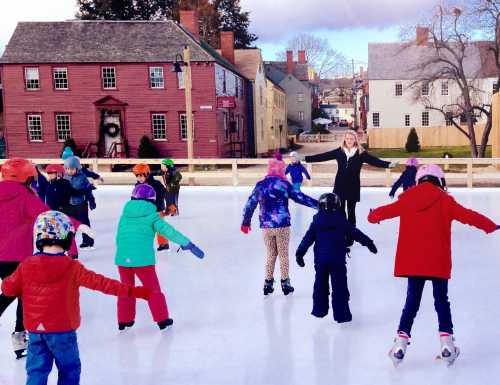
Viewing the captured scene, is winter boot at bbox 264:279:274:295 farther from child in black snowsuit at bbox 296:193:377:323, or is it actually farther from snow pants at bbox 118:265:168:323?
snow pants at bbox 118:265:168:323

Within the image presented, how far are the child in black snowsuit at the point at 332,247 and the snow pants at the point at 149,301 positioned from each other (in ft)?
4.70

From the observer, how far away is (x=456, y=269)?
7965 mm

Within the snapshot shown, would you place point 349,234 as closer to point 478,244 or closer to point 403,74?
point 478,244

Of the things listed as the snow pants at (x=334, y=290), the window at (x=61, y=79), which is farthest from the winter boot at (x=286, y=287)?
the window at (x=61, y=79)

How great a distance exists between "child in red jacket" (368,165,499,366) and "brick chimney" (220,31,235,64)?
1398 inches

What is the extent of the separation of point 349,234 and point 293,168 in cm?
662

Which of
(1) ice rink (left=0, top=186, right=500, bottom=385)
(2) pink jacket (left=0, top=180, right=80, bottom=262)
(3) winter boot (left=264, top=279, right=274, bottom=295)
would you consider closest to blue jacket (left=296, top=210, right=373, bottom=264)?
(1) ice rink (left=0, top=186, right=500, bottom=385)

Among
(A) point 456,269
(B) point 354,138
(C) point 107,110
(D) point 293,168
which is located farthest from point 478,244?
(C) point 107,110

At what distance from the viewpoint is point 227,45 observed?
1529 inches

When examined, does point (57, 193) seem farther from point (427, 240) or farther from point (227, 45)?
point (227, 45)

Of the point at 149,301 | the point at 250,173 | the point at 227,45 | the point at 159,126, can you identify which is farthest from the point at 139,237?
the point at 227,45

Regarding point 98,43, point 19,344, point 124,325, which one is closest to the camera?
point 19,344

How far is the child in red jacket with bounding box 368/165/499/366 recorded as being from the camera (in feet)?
14.6

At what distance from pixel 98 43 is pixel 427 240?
2852 centimetres
